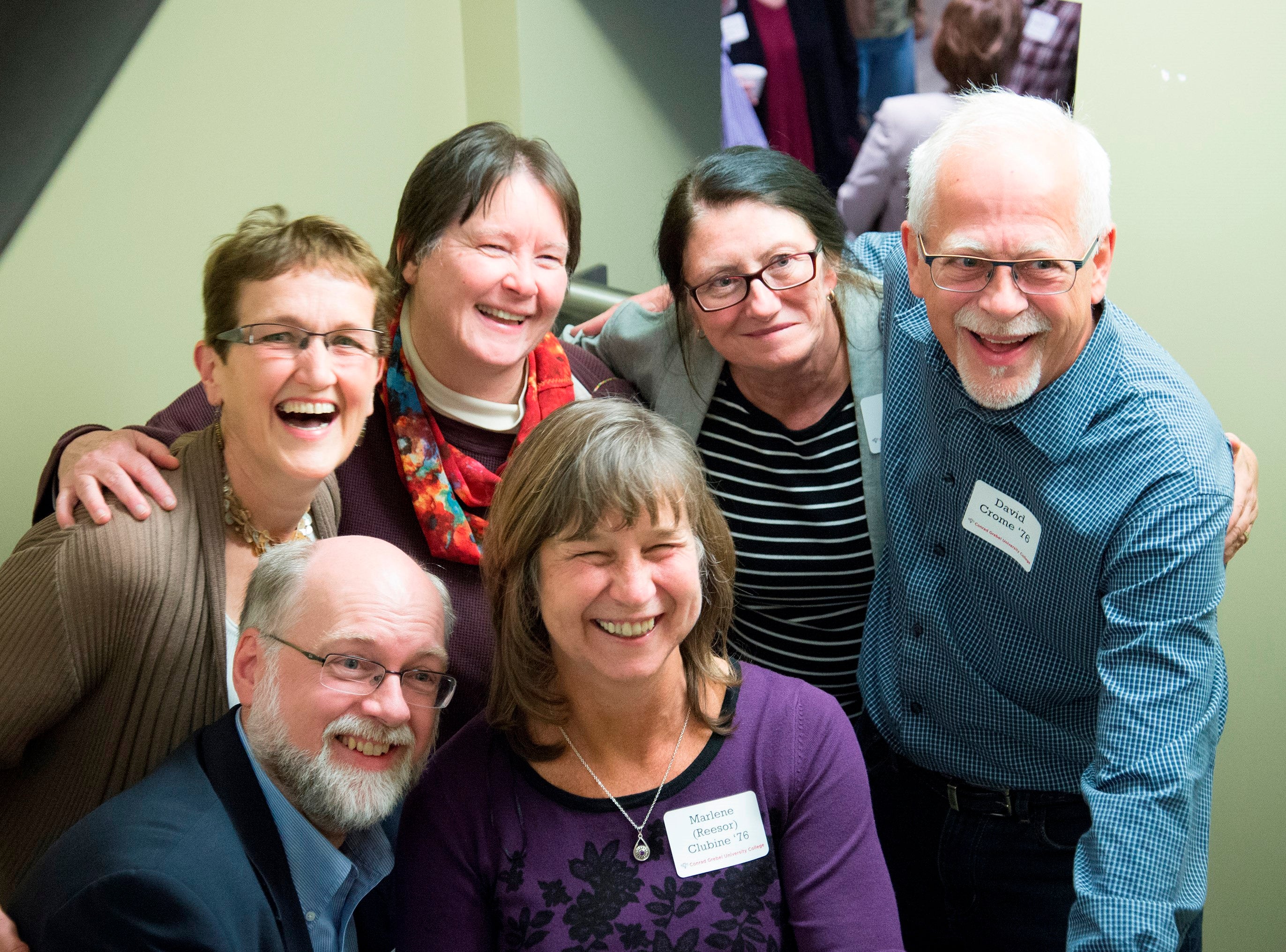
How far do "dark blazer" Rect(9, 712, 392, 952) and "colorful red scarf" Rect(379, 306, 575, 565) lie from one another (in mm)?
547

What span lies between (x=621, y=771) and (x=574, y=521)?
400mm

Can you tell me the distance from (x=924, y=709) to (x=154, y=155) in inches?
80.5

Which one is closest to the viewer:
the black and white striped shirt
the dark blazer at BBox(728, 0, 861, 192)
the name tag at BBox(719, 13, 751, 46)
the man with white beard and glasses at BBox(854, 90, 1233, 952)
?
the man with white beard and glasses at BBox(854, 90, 1233, 952)

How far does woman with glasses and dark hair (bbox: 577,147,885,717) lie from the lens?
208cm

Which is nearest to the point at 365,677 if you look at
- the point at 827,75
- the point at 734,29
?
the point at 827,75

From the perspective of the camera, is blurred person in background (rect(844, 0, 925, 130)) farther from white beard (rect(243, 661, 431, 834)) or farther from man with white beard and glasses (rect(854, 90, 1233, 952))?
white beard (rect(243, 661, 431, 834))

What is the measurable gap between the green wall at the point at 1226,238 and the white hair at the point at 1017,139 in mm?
1120

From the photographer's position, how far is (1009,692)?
191 centimetres

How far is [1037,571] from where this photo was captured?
175 centimetres

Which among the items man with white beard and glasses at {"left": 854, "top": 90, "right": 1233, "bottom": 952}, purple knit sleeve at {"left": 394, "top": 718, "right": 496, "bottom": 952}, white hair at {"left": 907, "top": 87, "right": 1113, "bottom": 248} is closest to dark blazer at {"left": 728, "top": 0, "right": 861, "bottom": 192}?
man with white beard and glasses at {"left": 854, "top": 90, "right": 1233, "bottom": 952}

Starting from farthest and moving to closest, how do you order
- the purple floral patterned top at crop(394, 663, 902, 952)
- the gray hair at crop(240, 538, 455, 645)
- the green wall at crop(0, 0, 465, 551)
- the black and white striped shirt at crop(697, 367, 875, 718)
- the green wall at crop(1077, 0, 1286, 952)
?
the green wall at crop(1077, 0, 1286, 952)
the green wall at crop(0, 0, 465, 551)
the black and white striped shirt at crop(697, 367, 875, 718)
the gray hair at crop(240, 538, 455, 645)
the purple floral patterned top at crop(394, 663, 902, 952)

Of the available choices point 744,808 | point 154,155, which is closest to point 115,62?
point 154,155

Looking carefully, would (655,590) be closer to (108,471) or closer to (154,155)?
(108,471)

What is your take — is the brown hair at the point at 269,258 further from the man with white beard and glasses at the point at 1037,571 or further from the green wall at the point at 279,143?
the man with white beard and glasses at the point at 1037,571
